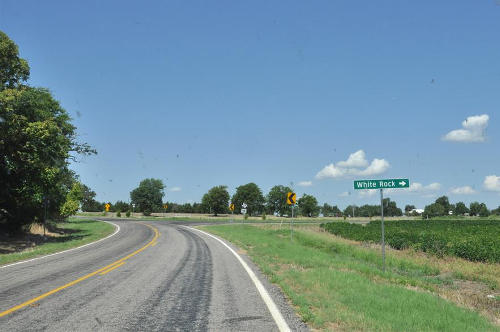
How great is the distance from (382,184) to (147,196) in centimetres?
10148

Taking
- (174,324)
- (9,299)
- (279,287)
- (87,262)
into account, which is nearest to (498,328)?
(279,287)

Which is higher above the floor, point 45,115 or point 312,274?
point 45,115

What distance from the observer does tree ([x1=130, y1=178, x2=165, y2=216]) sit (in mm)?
107125

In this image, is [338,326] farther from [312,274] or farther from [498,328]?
[312,274]

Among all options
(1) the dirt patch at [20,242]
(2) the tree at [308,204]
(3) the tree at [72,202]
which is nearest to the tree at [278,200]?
(2) the tree at [308,204]

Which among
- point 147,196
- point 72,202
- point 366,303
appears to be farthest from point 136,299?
point 147,196

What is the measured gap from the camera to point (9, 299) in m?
7.68

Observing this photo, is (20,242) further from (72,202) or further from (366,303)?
(366,303)

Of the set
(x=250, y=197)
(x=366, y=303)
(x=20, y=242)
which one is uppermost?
(x=250, y=197)

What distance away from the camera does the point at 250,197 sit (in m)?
146

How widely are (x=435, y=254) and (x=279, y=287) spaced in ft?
48.1

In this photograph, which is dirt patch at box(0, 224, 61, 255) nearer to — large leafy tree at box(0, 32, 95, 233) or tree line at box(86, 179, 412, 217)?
large leafy tree at box(0, 32, 95, 233)

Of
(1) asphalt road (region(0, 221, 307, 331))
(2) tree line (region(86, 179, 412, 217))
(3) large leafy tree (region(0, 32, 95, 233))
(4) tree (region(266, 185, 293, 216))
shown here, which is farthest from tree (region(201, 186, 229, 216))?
(1) asphalt road (region(0, 221, 307, 331))

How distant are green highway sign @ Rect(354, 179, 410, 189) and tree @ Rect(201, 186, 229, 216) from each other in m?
123
